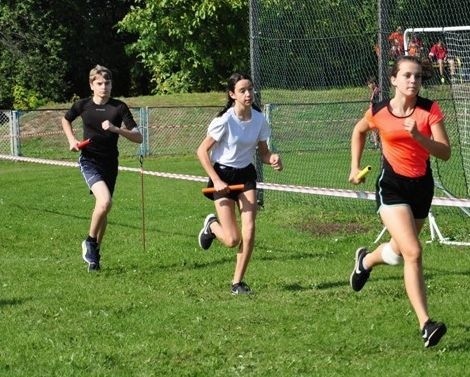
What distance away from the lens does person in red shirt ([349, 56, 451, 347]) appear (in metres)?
6.79

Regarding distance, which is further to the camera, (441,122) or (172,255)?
(172,255)

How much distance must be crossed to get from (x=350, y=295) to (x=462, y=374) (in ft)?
8.50

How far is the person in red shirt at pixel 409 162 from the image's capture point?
22.3 feet

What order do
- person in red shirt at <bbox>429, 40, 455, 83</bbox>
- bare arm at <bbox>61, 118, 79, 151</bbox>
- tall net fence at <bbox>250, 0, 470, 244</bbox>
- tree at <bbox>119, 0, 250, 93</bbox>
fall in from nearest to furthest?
bare arm at <bbox>61, 118, 79, 151</bbox>, tall net fence at <bbox>250, 0, 470, 244</bbox>, person in red shirt at <bbox>429, 40, 455, 83</bbox>, tree at <bbox>119, 0, 250, 93</bbox>

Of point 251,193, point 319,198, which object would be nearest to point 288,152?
point 319,198

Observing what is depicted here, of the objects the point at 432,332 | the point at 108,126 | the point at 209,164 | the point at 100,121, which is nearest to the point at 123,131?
the point at 108,126

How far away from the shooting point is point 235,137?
8.89 m

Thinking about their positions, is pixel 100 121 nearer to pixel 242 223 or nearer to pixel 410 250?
pixel 242 223

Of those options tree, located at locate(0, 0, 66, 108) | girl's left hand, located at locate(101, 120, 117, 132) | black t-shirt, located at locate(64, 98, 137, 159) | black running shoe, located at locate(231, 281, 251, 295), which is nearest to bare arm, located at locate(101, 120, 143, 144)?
girl's left hand, located at locate(101, 120, 117, 132)

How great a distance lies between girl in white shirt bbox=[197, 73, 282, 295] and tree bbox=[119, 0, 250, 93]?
25540 mm

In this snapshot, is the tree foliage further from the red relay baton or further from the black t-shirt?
the red relay baton

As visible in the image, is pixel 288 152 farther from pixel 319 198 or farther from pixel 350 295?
pixel 350 295

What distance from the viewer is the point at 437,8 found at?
1473cm

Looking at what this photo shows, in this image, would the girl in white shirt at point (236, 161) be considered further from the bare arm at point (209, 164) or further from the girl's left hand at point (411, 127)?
the girl's left hand at point (411, 127)
